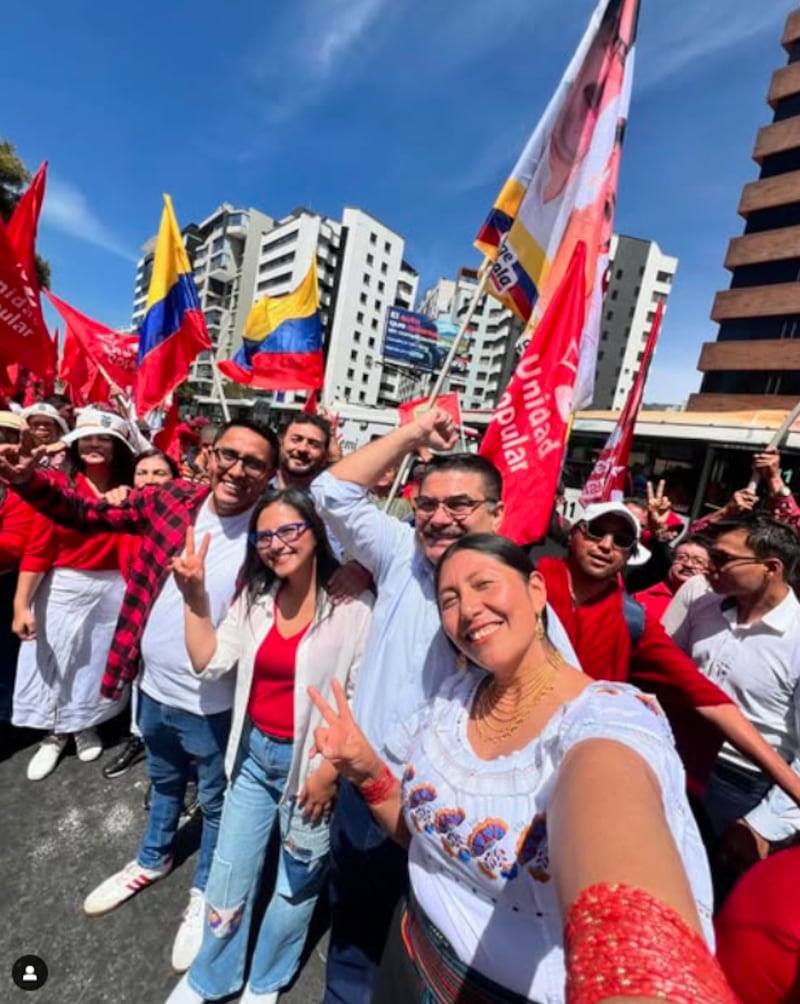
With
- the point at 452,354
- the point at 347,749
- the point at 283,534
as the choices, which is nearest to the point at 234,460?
the point at 283,534

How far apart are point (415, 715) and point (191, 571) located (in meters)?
1.04

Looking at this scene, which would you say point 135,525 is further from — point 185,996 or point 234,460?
point 185,996

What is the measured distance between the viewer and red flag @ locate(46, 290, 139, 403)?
659cm

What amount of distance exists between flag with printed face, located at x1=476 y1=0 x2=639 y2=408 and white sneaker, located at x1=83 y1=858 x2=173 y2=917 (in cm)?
347

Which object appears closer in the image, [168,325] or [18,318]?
[18,318]

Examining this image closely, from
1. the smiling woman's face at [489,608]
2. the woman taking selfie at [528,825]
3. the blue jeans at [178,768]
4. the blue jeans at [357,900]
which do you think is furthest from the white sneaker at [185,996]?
the smiling woman's face at [489,608]

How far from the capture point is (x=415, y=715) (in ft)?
4.67

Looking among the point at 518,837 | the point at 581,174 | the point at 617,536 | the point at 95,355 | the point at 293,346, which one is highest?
the point at 581,174

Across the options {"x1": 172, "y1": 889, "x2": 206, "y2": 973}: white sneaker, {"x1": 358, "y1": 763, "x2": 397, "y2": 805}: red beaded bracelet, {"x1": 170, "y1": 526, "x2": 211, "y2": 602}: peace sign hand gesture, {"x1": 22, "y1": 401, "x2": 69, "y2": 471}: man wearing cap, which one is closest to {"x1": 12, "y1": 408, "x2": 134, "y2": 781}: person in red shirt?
{"x1": 22, "y1": 401, "x2": 69, "y2": 471}: man wearing cap

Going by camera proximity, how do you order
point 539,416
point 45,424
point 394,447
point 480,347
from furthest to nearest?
point 480,347 < point 45,424 < point 539,416 < point 394,447

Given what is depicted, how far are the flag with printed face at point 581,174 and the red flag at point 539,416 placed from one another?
0.15 meters

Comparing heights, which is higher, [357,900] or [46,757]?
[357,900]

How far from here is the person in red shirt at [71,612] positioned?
2822 millimetres

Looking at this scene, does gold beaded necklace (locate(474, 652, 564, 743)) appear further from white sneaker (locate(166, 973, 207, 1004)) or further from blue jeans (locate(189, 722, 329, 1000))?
white sneaker (locate(166, 973, 207, 1004))
